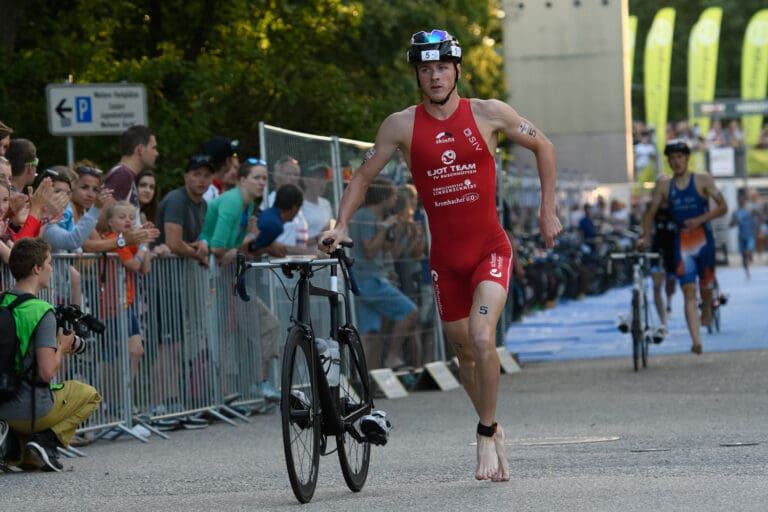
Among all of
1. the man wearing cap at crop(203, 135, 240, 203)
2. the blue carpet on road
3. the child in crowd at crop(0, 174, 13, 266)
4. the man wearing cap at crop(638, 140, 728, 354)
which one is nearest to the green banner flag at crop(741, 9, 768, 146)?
the blue carpet on road

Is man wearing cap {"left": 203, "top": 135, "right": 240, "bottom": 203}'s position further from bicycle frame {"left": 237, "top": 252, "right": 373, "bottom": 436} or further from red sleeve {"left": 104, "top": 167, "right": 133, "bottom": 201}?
bicycle frame {"left": 237, "top": 252, "right": 373, "bottom": 436}

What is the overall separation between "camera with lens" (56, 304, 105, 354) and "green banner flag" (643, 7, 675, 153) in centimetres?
5243

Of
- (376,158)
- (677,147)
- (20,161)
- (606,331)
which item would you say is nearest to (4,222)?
(20,161)

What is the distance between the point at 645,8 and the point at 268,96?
236ft

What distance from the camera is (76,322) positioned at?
404 inches

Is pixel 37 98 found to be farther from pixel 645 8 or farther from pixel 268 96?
pixel 645 8

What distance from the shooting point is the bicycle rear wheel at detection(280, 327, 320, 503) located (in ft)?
25.4

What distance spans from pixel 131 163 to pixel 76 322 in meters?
3.16

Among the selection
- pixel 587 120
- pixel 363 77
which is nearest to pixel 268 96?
pixel 363 77

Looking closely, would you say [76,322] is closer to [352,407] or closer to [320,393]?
[352,407]

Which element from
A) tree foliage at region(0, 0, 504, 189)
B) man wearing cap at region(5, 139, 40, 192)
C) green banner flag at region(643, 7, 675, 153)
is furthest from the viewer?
green banner flag at region(643, 7, 675, 153)

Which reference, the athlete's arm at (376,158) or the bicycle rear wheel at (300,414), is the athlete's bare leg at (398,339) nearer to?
the athlete's arm at (376,158)

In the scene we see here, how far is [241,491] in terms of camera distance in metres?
8.74

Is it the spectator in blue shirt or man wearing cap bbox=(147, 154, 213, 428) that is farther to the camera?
the spectator in blue shirt
